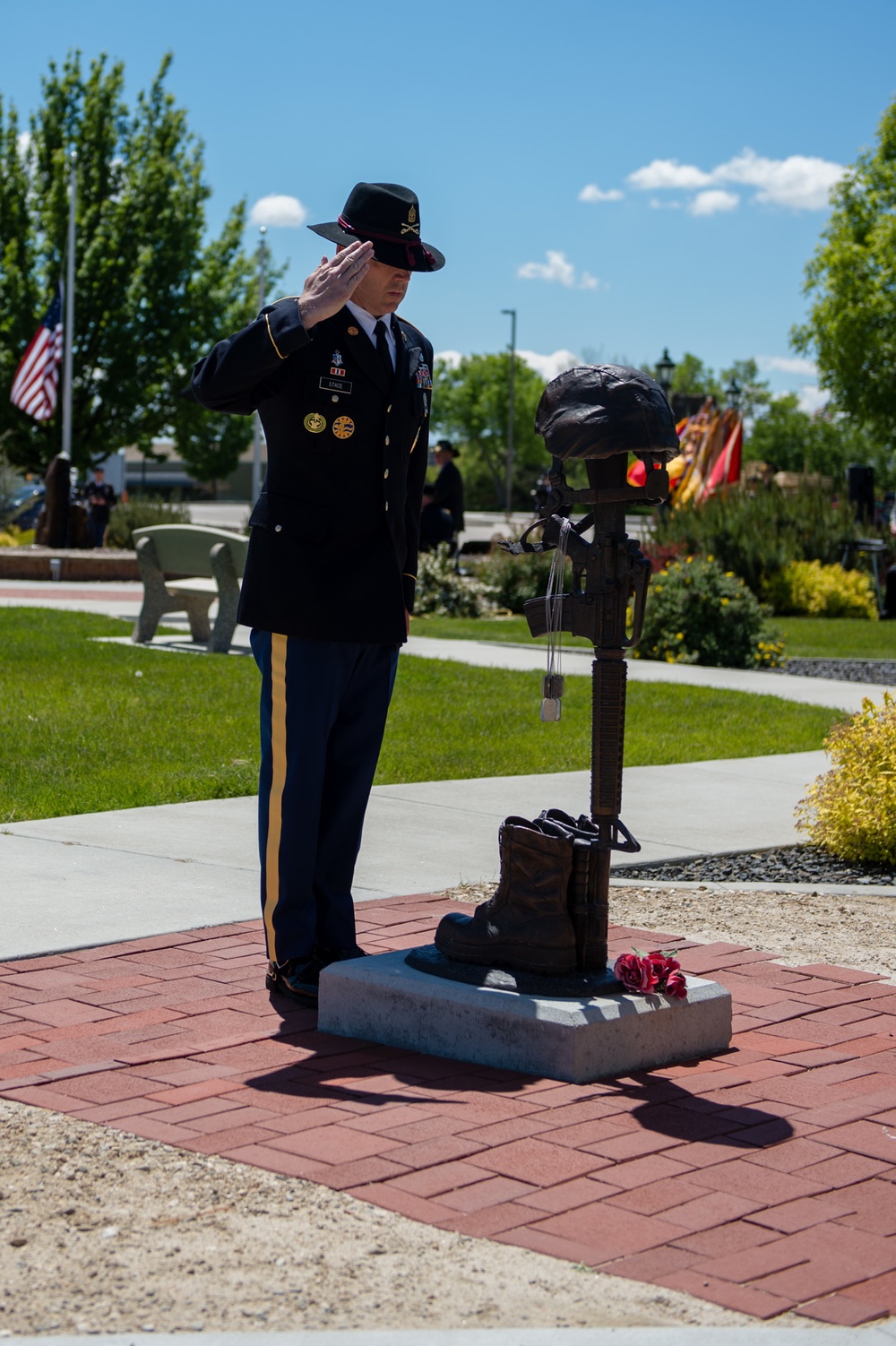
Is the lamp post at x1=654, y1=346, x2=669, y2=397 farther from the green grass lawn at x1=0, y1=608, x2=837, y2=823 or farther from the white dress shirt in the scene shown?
the white dress shirt

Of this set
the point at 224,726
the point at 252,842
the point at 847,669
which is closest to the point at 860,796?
the point at 252,842

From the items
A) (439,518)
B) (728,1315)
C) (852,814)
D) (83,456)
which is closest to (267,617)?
(728,1315)

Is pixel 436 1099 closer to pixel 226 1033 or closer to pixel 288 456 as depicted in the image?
pixel 226 1033

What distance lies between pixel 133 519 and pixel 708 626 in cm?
1639

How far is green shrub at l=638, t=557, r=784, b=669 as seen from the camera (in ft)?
46.5

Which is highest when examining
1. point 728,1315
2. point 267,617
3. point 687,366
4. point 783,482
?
point 687,366

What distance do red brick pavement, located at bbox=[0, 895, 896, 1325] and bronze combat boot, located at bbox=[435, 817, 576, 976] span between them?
286 millimetres

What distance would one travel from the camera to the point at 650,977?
12.8 ft

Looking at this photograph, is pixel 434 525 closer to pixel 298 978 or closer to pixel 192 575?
pixel 192 575

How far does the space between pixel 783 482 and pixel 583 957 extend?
93.0 feet

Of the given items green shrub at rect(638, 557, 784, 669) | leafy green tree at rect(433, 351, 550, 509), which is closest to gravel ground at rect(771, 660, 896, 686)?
green shrub at rect(638, 557, 784, 669)

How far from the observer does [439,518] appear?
1808cm

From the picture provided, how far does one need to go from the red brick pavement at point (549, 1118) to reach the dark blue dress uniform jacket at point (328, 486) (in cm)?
106

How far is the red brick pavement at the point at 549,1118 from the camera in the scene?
9.48ft
